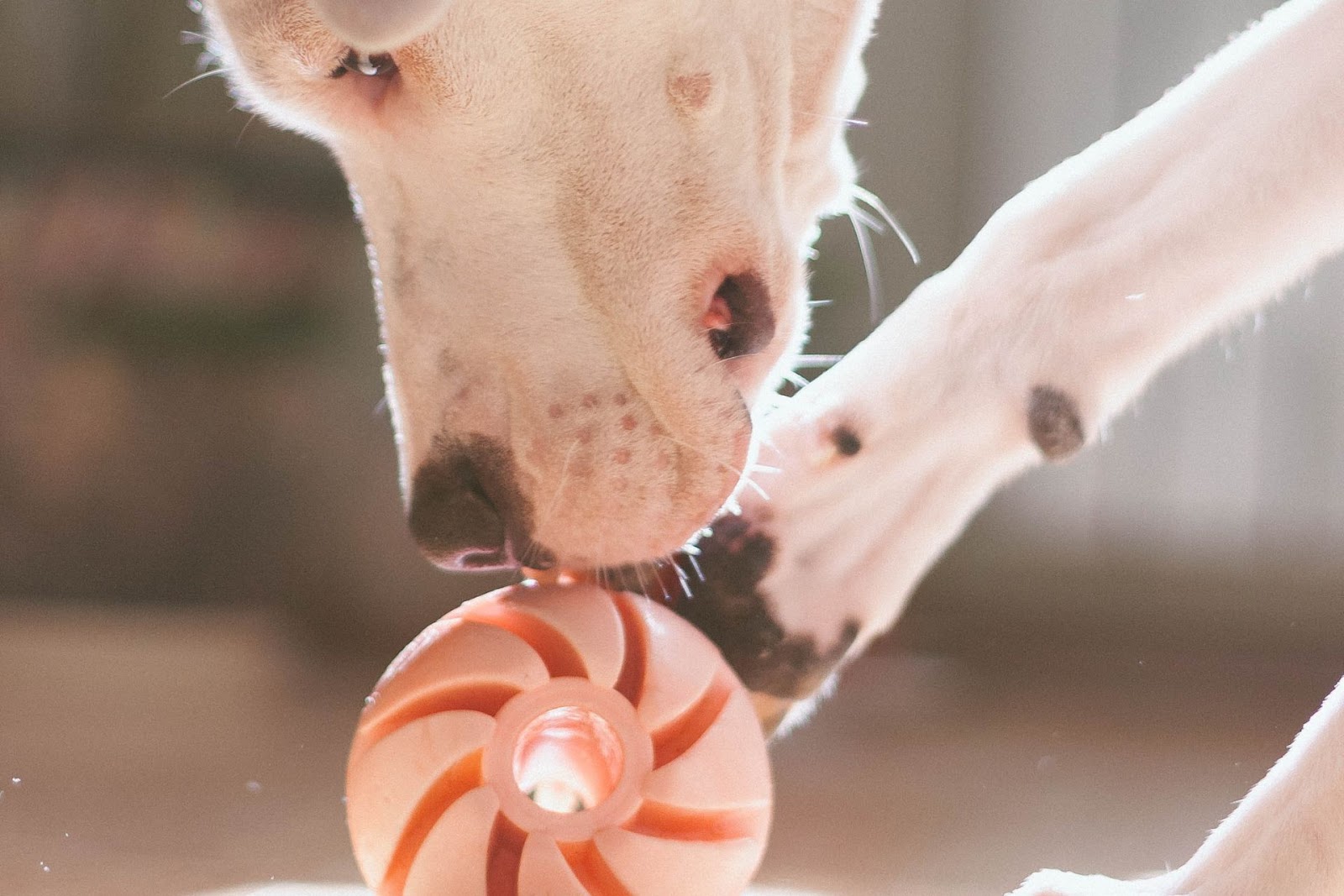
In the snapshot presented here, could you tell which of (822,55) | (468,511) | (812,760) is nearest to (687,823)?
(468,511)

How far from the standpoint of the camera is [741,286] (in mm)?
1192

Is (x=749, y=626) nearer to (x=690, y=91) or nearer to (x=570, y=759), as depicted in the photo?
(x=570, y=759)

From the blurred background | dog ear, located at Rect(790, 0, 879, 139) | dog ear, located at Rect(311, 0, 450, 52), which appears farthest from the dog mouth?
the blurred background

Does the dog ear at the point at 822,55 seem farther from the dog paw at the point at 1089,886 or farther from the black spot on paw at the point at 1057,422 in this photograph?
the dog paw at the point at 1089,886

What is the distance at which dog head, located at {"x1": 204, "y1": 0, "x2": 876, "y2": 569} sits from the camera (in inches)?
43.0

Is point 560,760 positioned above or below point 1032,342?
below

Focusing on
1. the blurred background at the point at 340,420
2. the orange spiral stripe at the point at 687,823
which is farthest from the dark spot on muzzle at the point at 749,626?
the blurred background at the point at 340,420

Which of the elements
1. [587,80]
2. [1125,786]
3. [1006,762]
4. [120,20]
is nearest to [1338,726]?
[587,80]

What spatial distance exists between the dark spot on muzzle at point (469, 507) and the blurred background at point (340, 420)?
5.97ft

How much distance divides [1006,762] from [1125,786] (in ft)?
0.85

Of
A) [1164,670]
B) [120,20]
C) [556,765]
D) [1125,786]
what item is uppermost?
[556,765]

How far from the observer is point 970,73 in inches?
134

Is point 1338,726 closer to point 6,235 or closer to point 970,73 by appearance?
point 970,73

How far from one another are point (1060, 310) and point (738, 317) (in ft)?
1.14
